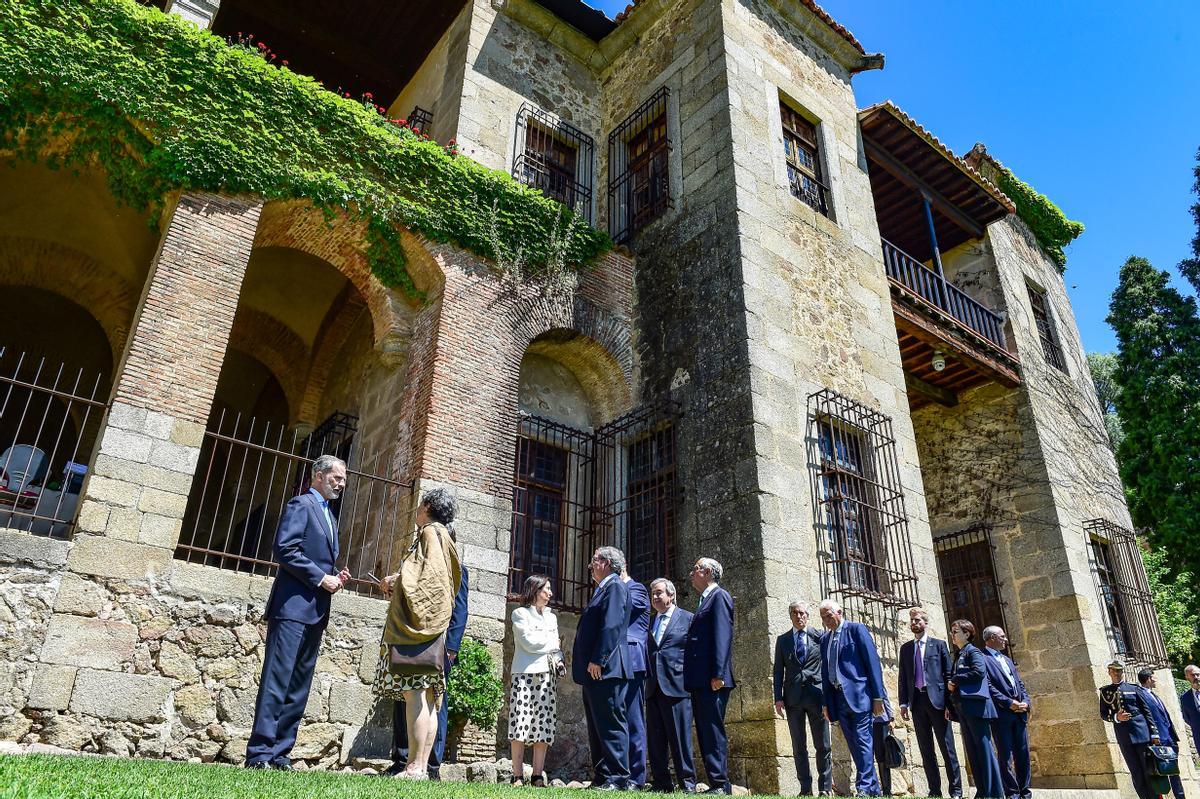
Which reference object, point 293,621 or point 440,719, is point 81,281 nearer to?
point 293,621

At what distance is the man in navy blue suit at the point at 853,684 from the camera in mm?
6633

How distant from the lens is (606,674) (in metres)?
5.87

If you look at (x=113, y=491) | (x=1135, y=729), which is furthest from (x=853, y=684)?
(x=113, y=491)

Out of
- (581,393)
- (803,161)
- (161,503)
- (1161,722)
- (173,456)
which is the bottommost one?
(1161,722)

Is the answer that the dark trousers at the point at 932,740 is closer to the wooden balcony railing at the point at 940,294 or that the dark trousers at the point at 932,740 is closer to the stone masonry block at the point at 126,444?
the wooden balcony railing at the point at 940,294

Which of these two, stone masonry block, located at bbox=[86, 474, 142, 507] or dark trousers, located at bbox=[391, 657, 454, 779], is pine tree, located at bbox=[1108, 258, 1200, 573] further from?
stone masonry block, located at bbox=[86, 474, 142, 507]

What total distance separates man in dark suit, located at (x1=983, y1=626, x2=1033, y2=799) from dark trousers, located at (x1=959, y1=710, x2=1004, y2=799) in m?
0.35

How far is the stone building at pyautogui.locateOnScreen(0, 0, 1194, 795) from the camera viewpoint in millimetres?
6672

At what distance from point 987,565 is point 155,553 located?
11765 millimetres

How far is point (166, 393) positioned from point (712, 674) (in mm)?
5214

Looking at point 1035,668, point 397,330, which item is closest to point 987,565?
point 1035,668

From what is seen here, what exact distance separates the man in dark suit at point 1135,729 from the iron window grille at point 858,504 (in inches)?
95.9

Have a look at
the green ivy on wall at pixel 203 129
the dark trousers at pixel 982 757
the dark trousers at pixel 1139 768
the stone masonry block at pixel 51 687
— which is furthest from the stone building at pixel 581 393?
the dark trousers at pixel 1139 768

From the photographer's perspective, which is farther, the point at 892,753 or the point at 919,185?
the point at 919,185
